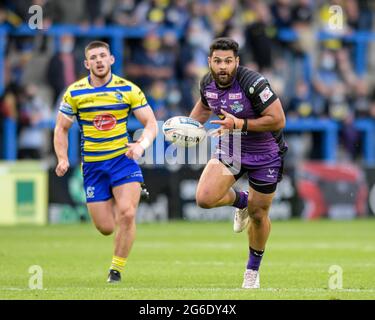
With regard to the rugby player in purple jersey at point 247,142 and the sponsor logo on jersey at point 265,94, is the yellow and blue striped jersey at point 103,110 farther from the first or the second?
the sponsor logo on jersey at point 265,94

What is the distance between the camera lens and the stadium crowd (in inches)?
815

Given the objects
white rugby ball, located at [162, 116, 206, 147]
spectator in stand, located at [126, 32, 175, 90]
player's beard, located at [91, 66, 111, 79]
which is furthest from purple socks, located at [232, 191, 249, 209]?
spectator in stand, located at [126, 32, 175, 90]

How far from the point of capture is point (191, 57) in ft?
71.7

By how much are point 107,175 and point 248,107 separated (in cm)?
167

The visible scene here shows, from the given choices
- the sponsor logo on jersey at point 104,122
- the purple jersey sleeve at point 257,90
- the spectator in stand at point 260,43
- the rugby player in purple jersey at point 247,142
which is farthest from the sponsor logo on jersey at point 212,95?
the spectator in stand at point 260,43

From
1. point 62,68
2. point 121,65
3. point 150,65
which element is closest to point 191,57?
point 150,65

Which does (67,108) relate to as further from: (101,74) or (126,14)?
(126,14)

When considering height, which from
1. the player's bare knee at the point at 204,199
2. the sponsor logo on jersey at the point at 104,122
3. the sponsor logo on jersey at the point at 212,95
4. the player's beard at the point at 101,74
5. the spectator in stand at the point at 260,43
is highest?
the spectator in stand at the point at 260,43

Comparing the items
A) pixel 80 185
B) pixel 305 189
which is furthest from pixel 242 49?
pixel 80 185

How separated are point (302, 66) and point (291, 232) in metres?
6.53

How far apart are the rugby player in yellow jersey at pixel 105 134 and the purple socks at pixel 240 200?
105 centimetres

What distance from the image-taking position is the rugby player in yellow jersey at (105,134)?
417 inches

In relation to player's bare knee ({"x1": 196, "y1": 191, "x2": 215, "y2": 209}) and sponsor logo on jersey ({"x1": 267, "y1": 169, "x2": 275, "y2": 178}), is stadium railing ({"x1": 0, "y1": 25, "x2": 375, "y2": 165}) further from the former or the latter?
sponsor logo on jersey ({"x1": 267, "y1": 169, "x2": 275, "y2": 178})

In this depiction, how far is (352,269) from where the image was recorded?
12180 millimetres
